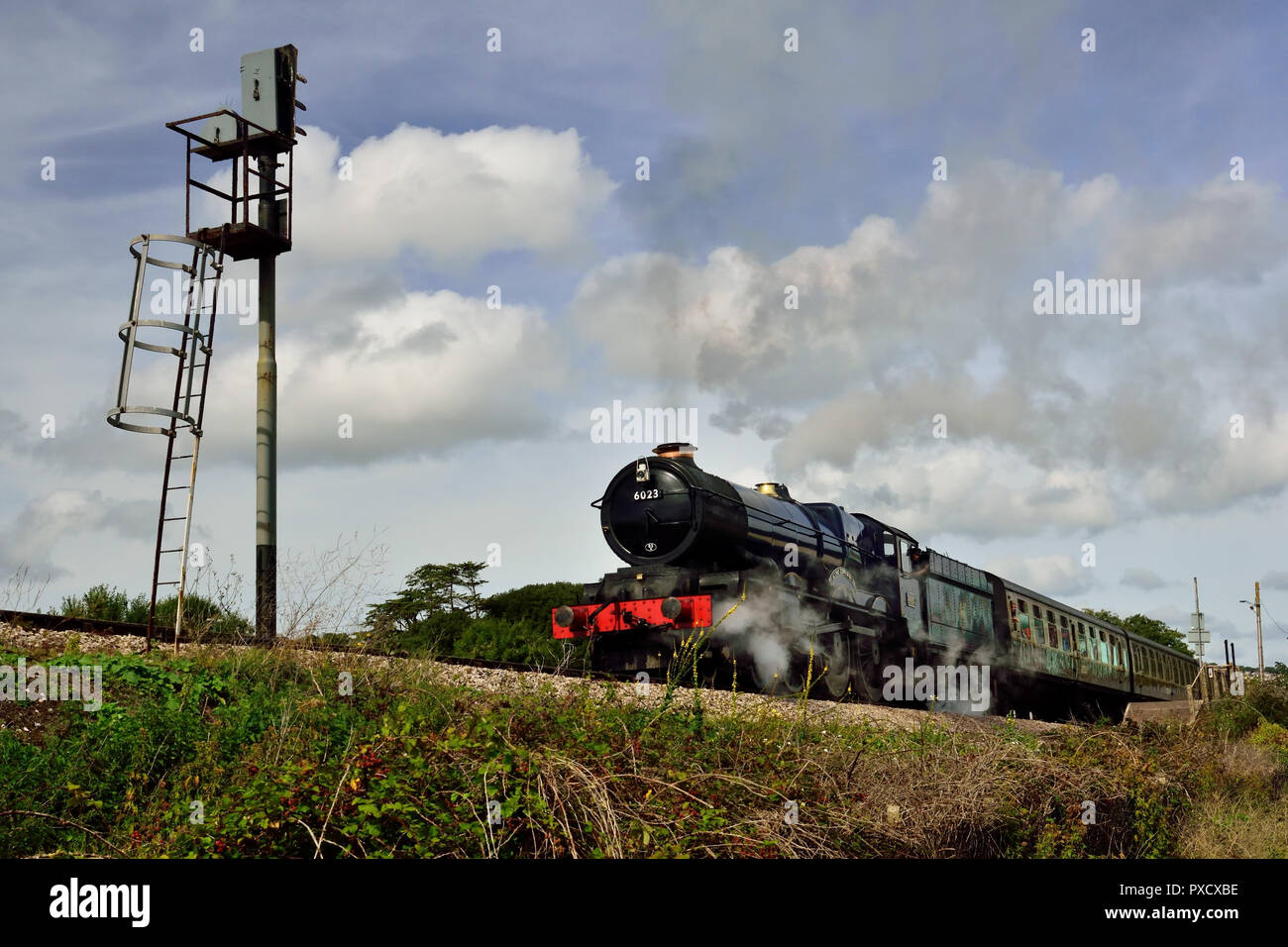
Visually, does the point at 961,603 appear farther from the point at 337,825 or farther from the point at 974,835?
the point at 337,825

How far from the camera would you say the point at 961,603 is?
20.1 metres

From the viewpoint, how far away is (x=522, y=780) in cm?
547

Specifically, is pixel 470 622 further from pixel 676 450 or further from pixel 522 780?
pixel 522 780

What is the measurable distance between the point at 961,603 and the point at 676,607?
7933 mm

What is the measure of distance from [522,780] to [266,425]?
32.5 ft

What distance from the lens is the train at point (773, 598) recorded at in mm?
14617

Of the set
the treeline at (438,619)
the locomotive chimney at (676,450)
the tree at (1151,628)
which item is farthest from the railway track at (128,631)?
the tree at (1151,628)

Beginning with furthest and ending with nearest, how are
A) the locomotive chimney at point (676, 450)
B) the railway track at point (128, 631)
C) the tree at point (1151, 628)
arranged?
the tree at point (1151, 628), the locomotive chimney at point (676, 450), the railway track at point (128, 631)

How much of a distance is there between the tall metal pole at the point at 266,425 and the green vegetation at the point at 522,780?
429 centimetres

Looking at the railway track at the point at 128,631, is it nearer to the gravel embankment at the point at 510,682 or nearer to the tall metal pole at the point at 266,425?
the gravel embankment at the point at 510,682

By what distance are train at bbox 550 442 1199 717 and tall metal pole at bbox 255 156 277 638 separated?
4211 mm

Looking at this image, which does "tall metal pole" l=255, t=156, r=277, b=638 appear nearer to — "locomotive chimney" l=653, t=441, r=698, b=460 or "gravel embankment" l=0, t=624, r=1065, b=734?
"gravel embankment" l=0, t=624, r=1065, b=734
